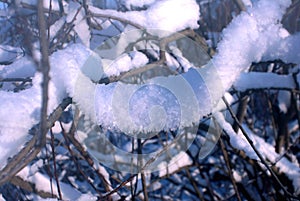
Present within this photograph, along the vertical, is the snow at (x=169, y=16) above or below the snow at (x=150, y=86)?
above

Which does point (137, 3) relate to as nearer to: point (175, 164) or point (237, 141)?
point (237, 141)

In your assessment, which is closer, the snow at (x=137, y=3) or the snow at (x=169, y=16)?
the snow at (x=169, y=16)

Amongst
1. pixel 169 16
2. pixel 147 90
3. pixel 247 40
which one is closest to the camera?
pixel 147 90

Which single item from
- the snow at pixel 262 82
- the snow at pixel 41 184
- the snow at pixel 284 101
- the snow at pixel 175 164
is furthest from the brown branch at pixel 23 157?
the snow at pixel 284 101

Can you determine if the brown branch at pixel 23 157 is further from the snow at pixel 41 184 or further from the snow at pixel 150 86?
the snow at pixel 41 184

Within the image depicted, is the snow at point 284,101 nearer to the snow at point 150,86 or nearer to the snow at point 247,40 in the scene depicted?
the snow at point 150,86

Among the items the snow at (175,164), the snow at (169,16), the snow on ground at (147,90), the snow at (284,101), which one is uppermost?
the snow at (169,16)

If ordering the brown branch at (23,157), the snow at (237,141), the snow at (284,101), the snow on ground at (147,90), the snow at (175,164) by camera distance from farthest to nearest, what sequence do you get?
the snow at (284,101)
the snow at (175,164)
the snow at (237,141)
the snow on ground at (147,90)
the brown branch at (23,157)

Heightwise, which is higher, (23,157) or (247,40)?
(247,40)

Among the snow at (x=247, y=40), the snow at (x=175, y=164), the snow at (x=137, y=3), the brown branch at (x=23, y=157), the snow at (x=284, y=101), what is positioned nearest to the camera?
the brown branch at (x=23, y=157)

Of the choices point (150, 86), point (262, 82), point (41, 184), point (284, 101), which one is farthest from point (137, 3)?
point (284, 101)

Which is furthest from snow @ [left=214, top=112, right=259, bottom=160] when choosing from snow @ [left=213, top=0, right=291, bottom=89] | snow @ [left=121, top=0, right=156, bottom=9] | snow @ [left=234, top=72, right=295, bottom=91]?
snow @ [left=121, top=0, right=156, bottom=9]

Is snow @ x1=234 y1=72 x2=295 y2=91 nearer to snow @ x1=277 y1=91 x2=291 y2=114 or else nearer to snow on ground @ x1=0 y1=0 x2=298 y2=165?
snow on ground @ x1=0 y1=0 x2=298 y2=165
